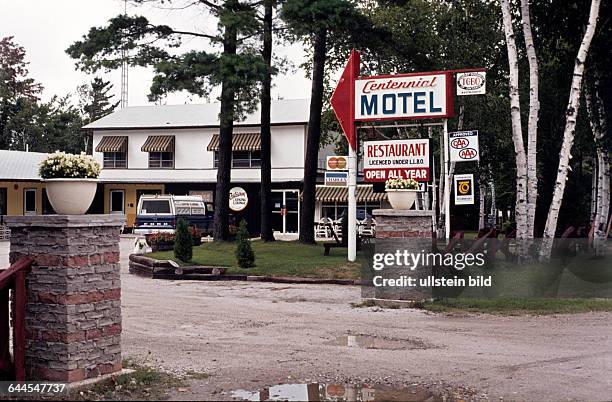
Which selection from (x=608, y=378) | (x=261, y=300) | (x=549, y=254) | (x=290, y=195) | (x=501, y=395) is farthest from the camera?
(x=290, y=195)

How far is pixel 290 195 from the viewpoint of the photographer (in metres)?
44.0

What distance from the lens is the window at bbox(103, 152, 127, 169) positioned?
1877 inches

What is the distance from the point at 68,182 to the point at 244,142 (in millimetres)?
37025

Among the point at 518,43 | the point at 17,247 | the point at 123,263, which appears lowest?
the point at 123,263

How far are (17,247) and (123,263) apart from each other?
18.5 metres

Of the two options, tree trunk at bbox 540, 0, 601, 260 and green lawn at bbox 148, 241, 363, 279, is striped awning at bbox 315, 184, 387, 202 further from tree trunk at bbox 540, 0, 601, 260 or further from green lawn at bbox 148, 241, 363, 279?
tree trunk at bbox 540, 0, 601, 260

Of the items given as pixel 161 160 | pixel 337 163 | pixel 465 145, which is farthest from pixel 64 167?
pixel 161 160

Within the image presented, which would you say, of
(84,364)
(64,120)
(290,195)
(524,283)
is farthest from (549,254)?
(64,120)

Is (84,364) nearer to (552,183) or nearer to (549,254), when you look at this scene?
(549,254)

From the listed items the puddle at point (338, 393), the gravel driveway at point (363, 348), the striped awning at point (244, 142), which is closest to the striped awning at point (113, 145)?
the striped awning at point (244, 142)

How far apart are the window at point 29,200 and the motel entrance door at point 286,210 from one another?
14682 mm

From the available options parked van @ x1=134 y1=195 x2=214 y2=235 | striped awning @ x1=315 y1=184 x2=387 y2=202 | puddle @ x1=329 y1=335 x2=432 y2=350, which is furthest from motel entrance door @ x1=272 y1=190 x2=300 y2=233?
puddle @ x1=329 y1=335 x2=432 y2=350

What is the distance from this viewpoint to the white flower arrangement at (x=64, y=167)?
722 centimetres

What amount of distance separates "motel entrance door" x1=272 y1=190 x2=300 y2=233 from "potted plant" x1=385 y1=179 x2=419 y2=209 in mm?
29084
